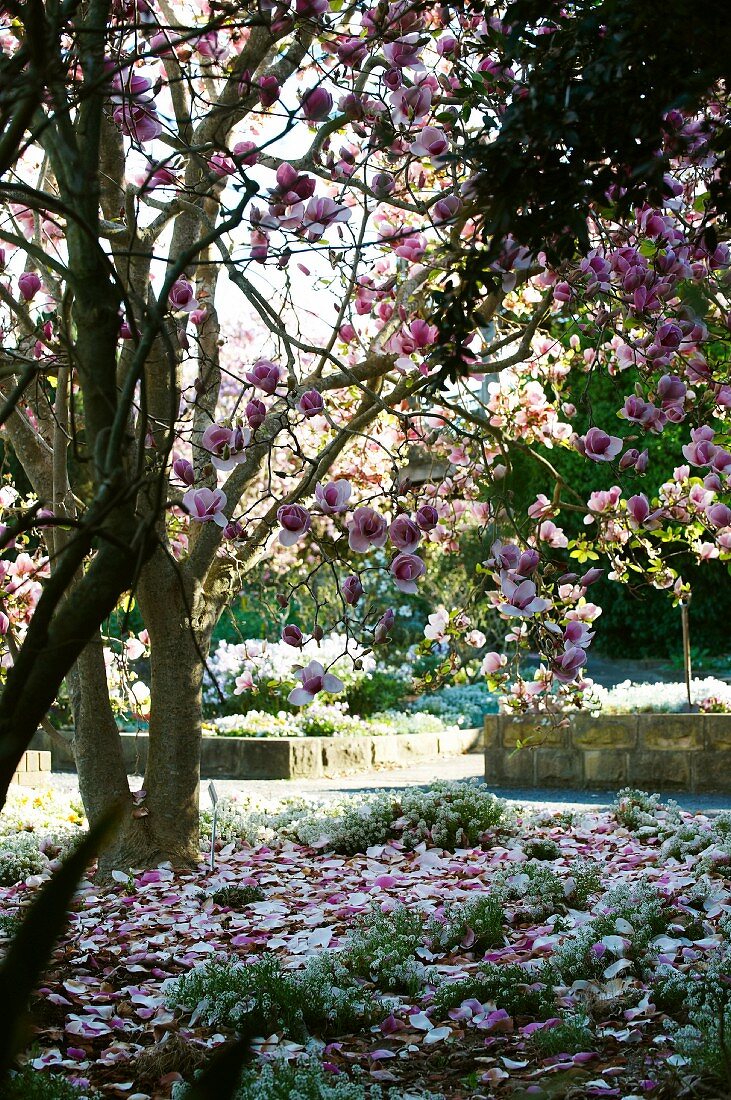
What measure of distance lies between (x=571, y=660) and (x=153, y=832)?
237 centimetres

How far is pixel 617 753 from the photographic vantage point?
8695 mm

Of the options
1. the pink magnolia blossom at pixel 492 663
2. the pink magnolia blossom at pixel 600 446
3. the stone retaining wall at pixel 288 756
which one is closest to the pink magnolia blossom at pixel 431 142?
the pink magnolia blossom at pixel 600 446

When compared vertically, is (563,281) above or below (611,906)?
above

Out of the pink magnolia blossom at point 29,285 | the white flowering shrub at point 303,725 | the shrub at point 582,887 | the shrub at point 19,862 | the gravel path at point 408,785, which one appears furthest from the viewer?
the white flowering shrub at point 303,725

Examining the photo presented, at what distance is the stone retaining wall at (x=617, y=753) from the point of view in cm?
834

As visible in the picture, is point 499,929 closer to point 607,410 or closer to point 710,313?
point 710,313

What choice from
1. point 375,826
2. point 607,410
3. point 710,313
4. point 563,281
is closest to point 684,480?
point 710,313

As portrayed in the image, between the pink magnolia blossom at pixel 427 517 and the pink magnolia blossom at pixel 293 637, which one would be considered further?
the pink magnolia blossom at pixel 293 637

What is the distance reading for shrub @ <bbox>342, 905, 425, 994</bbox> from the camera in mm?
3273

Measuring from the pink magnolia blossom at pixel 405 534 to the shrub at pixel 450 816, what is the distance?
308 cm

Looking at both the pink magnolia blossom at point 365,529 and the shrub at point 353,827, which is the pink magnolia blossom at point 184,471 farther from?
the shrub at point 353,827

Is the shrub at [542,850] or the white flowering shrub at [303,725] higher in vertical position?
the white flowering shrub at [303,725]

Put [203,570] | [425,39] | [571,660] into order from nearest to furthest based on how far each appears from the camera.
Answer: [425,39], [571,660], [203,570]

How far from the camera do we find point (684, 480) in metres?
4.52
